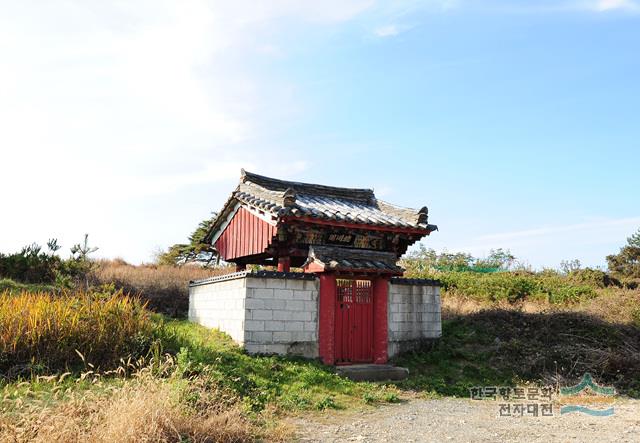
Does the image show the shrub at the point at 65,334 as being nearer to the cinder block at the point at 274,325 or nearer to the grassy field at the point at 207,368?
the grassy field at the point at 207,368

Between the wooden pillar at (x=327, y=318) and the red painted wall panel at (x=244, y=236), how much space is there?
1849mm

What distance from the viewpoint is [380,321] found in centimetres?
1405

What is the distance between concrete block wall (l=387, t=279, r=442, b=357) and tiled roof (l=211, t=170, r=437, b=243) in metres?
1.83

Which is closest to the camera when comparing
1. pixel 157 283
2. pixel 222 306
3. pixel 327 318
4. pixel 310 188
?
pixel 327 318

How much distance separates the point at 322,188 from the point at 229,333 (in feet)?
18.9

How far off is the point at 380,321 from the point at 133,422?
28.4ft

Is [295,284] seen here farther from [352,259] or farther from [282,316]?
[352,259]

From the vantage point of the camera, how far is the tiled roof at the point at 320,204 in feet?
43.6

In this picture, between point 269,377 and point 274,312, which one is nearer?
point 269,377

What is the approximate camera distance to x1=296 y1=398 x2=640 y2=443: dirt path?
7.96 metres

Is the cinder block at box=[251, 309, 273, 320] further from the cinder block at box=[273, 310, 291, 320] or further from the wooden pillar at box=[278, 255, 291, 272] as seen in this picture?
the wooden pillar at box=[278, 255, 291, 272]

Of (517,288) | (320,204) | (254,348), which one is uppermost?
(320,204)

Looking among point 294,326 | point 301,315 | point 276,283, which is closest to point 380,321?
point 301,315

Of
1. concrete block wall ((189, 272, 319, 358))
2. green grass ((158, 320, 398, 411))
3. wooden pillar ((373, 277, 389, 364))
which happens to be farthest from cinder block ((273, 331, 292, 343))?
wooden pillar ((373, 277, 389, 364))
